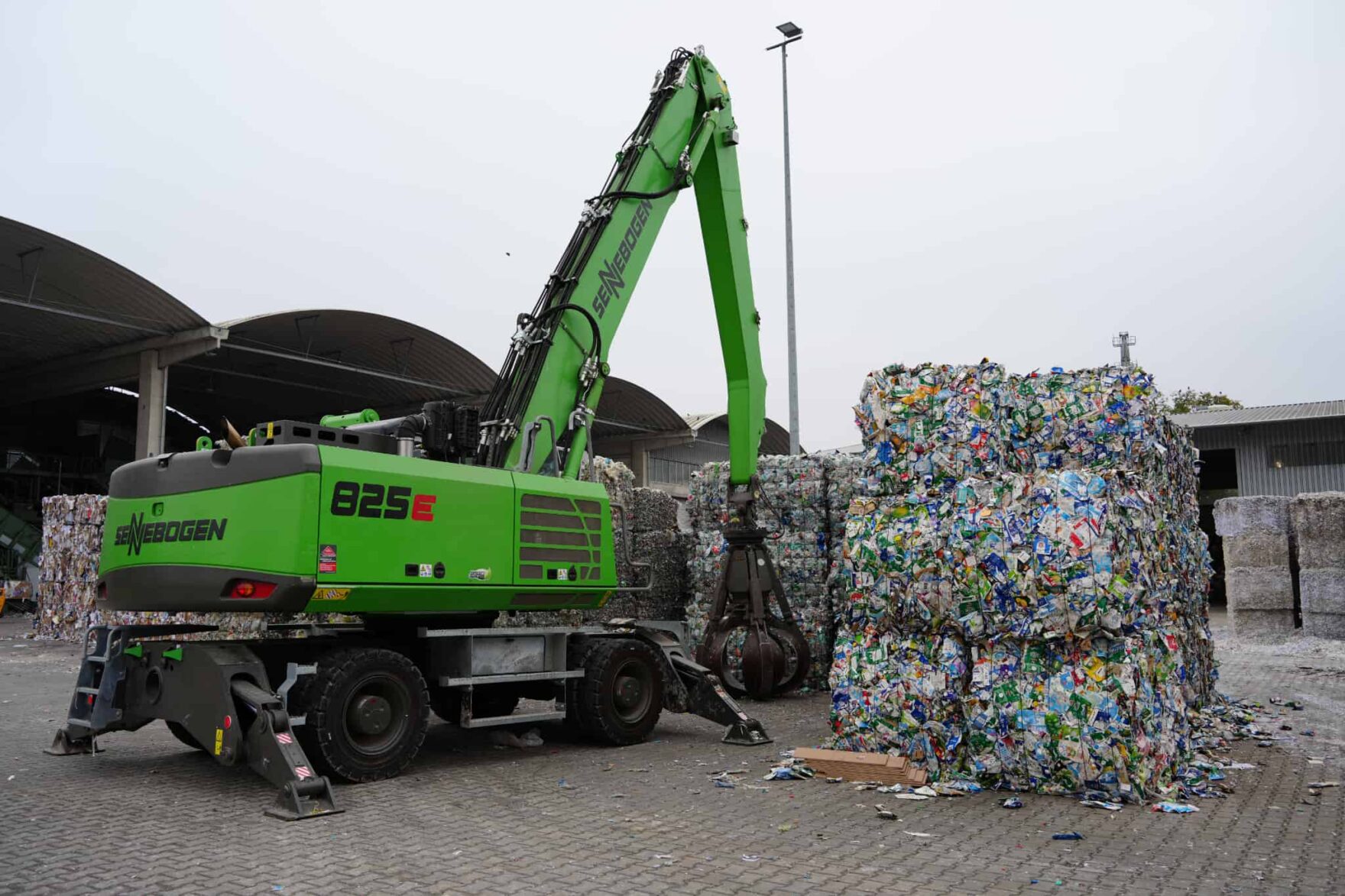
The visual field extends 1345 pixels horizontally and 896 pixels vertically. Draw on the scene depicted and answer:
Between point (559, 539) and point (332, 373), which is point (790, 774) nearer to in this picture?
point (559, 539)

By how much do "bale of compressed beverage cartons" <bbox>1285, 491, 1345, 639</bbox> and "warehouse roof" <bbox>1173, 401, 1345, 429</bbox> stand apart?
10327 mm

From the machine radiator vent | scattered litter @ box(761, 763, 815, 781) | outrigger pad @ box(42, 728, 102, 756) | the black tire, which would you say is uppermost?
the machine radiator vent

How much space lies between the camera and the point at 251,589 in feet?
22.5

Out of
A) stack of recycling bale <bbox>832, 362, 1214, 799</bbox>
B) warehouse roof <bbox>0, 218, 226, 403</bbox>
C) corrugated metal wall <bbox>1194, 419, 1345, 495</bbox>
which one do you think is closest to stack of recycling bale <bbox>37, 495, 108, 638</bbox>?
warehouse roof <bbox>0, 218, 226, 403</bbox>

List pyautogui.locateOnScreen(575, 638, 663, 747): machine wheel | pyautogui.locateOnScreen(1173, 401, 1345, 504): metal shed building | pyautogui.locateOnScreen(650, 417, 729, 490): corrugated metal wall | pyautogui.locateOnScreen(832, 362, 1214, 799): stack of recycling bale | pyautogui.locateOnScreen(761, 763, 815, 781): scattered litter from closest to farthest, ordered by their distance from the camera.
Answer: pyautogui.locateOnScreen(832, 362, 1214, 799): stack of recycling bale < pyautogui.locateOnScreen(761, 763, 815, 781): scattered litter < pyautogui.locateOnScreen(575, 638, 663, 747): machine wheel < pyautogui.locateOnScreen(1173, 401, 1345, 504): metal shed building < pyautogui.locateOnScreen(650, 417, 729, 490): corrugated metal wall

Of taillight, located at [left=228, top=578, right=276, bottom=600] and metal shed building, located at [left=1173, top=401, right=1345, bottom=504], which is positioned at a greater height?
metal shed building, located at [left=1173, top=401, right=1345, bottom=504]

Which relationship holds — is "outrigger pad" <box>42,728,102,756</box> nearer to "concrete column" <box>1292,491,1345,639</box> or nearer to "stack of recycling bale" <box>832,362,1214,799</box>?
"stack of recycling bale" <box>832,362,1214,799</box>

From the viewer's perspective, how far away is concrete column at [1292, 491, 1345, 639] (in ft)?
54.9

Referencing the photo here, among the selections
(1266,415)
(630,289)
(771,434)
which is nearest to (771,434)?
(771,434)

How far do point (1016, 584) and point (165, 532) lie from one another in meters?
6.01

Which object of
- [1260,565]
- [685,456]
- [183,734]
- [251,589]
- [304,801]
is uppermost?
[685,456]

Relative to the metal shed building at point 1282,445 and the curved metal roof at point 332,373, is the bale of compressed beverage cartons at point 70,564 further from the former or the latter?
the metal shed building at point 1282,445

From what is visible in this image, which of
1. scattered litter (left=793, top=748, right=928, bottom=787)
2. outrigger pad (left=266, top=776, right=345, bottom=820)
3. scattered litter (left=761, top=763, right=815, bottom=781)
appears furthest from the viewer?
scattered litter (left=761, top=763, right=815, bottom=781)

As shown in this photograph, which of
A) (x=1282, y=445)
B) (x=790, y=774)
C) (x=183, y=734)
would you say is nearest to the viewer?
(x=790, y=774)
